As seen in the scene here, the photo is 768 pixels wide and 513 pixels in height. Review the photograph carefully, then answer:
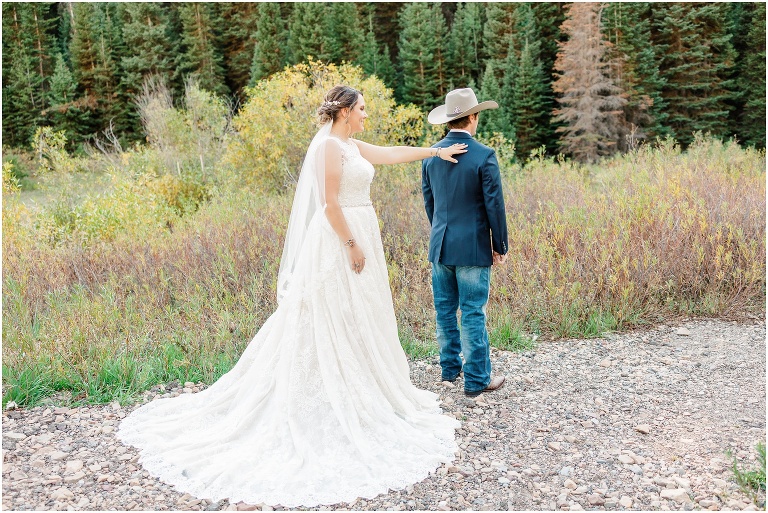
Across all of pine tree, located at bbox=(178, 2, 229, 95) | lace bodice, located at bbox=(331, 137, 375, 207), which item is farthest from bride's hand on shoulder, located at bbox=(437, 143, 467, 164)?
pine tree, located at bbox=(178, 2, 229, 95)

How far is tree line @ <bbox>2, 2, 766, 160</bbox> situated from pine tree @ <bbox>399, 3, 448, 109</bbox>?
68 mm

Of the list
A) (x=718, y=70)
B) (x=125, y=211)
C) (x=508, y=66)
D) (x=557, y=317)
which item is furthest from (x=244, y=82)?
(x=557, y=317)

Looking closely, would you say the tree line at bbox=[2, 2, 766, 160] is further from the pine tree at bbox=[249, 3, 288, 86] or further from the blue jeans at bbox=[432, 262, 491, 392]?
the blue jeans at bbox=[432, 262, 491, 392]

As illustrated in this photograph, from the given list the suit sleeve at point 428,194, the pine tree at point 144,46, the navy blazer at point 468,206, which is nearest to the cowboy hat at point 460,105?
the navy blazer at point 468,206

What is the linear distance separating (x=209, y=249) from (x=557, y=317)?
3.94 meters

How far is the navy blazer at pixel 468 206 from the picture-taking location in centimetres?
399

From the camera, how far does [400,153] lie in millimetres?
4184

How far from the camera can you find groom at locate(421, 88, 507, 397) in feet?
13.2

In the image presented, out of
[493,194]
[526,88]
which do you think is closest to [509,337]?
[493,194]

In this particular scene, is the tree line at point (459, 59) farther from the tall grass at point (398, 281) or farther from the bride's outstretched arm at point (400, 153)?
the bride's outstretched arm at point (400, 153)

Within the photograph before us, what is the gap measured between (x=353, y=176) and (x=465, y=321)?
4.06 ft

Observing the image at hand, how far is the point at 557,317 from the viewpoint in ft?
18.4

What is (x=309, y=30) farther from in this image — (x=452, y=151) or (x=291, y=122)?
(x=452, y=151)

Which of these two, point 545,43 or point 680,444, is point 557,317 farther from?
point 545,43
